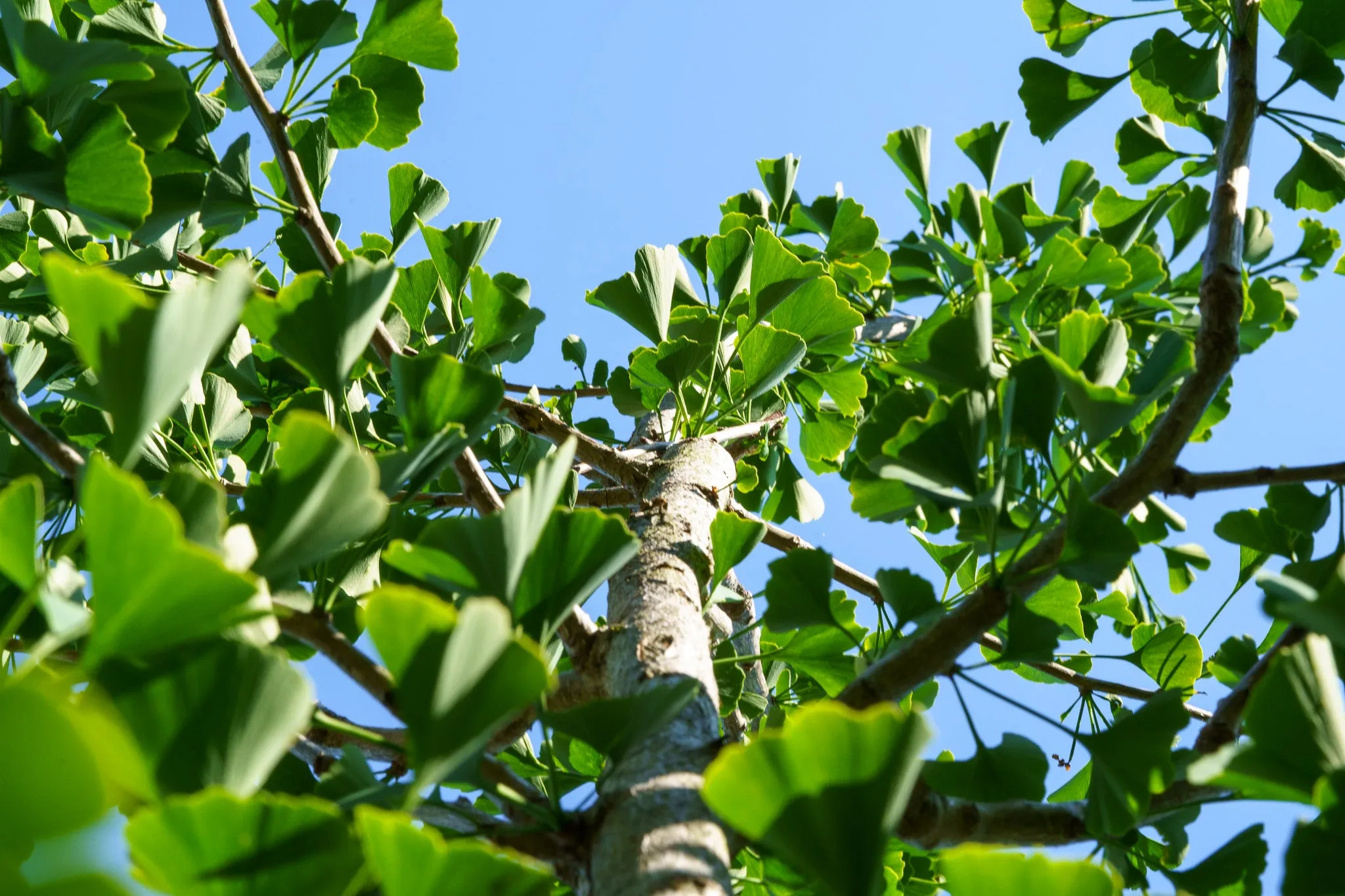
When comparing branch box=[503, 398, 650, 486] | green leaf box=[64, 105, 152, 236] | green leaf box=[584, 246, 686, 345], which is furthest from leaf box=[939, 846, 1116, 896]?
green leaf box=[584, 246, 686, 345]

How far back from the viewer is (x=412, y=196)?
1.33 meters

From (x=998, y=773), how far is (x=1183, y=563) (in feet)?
Answer: 2.88

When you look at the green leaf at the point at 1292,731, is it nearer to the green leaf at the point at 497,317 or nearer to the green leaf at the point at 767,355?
the green leaf at the point at 767,355

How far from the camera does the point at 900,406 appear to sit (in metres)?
0.81

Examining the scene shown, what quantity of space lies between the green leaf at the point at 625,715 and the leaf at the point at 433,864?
0.47 ft

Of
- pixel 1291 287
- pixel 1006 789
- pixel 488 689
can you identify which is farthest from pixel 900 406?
pixel 1291 287

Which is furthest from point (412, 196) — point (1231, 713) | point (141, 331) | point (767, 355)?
point (1231, 713)

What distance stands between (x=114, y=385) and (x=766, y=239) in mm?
881

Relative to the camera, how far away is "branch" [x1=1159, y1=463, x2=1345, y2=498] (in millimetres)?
794

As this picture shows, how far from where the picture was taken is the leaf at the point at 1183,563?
1.48m

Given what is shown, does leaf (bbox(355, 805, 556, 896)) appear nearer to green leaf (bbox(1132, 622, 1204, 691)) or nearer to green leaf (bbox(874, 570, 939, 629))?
green leaf (bbox(874, 570, 939, 629))

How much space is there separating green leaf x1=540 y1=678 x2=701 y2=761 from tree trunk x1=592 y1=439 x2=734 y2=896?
18 millimetres

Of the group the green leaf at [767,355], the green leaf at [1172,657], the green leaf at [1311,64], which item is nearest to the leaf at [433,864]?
the green leaf at [767,355]

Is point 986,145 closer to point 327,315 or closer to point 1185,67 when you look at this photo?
point 1185,67
